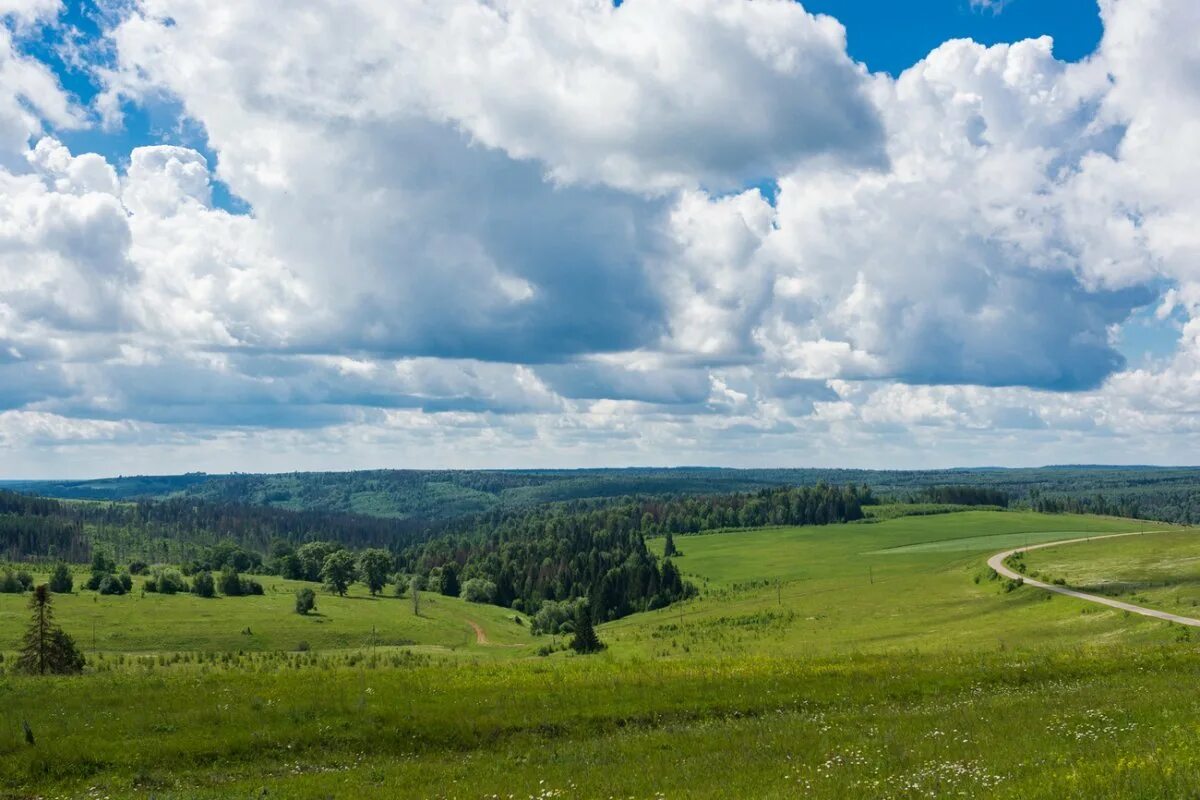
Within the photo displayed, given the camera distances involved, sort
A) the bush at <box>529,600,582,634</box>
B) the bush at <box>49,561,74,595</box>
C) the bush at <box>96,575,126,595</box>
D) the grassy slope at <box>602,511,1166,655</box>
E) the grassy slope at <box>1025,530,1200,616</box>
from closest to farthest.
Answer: the grassy slope at <box>602,511,1166,655</box>
the grassy slope at <box>1025,530,1200,616</box>
the bush at <box>96,575,126,595</box>
the bush at <box>529,600,582,634</box>
the bush at <box>49,561,74,595</box>

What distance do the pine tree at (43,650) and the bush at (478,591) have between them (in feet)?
465

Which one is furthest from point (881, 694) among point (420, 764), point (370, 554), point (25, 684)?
point (370, 554)

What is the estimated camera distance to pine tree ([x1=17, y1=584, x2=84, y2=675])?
1896 inches

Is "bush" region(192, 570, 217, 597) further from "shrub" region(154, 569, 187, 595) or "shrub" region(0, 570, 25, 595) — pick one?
"shrub" region(0, 570, 25, 595)

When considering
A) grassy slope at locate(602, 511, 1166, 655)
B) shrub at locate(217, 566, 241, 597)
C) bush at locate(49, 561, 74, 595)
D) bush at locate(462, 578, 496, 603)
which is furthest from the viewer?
bush at locate(462, 578, 496, 603)

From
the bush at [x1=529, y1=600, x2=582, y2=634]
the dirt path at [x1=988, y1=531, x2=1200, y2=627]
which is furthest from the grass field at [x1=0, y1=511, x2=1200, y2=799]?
the bush at [x1=529, y1=600, x2=582, y2=634]

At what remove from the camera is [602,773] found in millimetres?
20984

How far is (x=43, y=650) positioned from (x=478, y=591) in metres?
146

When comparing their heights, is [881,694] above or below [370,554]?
above

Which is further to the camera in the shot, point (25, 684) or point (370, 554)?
point (370, 554)

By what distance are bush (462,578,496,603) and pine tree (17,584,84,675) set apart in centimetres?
14162

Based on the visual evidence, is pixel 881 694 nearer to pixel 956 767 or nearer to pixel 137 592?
pixel 956 767

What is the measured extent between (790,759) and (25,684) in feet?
103

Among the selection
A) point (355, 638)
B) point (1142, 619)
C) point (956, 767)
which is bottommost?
point (355, 638)
